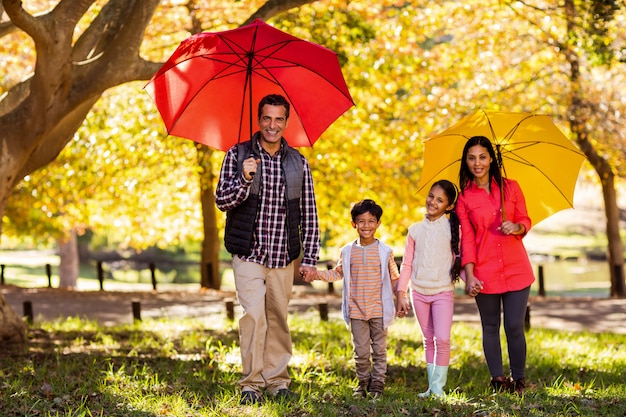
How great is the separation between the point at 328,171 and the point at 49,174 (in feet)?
22.0

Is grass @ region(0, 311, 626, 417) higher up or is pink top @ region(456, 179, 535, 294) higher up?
pink top @ region(456, 179, 535, 294)

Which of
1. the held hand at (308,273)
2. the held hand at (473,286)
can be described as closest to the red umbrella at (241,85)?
the held hand at (308,273)

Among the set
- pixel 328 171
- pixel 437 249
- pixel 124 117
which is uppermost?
pixel 124 117

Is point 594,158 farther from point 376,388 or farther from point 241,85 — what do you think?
point 241,85

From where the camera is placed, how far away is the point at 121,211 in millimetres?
23109

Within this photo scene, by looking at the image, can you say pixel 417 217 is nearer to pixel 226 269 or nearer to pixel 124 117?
pixel 124 117

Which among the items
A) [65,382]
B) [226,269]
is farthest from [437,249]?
[226,269]

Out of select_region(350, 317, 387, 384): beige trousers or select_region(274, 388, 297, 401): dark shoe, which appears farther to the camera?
select_region(350, 317, 387, 384): beige trousers

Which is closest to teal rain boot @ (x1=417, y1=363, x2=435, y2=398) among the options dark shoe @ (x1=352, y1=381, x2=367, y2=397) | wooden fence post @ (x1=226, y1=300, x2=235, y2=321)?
dark shoe @ (x1=352, y1=381, x2=367, y2=397)

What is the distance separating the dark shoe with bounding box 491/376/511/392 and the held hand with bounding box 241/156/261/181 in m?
2.67

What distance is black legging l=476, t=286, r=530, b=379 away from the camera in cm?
662

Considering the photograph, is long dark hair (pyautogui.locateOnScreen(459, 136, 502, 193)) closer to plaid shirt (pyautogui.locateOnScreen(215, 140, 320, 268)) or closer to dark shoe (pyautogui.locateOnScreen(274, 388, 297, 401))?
plaid shirt (pyautogui.locateOnScreen(215, 140, 320, 268))

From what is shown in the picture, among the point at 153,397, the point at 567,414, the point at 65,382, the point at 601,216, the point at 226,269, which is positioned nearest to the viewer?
the point at 567,414

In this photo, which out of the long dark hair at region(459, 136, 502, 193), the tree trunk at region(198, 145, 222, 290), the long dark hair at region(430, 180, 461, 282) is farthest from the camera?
the tree trunk at region(198, 145, 222, 290)
